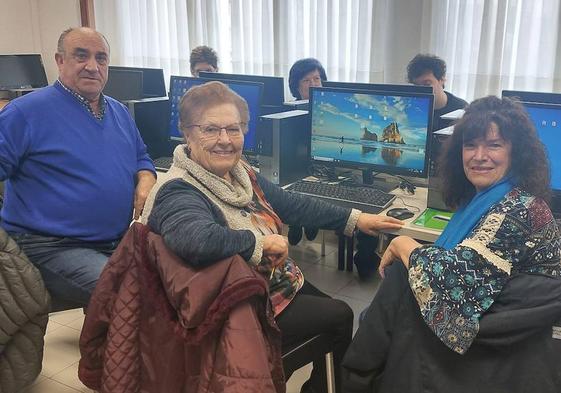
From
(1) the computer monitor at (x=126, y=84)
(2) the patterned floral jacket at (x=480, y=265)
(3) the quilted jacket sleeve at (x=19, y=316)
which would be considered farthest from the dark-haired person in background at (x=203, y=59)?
(2) the patterned floral jacket at (x=480, y=265)

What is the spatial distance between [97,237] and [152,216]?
0.82 metres

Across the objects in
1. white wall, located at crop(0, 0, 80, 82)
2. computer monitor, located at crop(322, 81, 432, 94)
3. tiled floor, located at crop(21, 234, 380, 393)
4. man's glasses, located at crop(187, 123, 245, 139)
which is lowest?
tiled floor, located at crop(21, 234, 380, 393)

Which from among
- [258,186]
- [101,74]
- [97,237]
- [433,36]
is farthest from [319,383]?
[433,36]

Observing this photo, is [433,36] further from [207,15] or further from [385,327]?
[385,327]

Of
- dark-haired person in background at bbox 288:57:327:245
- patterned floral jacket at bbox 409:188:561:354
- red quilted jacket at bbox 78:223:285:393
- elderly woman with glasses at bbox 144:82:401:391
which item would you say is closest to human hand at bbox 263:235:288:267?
elderly woman with glasses at bbox 144:82:401:391

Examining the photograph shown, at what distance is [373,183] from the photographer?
2586 mm

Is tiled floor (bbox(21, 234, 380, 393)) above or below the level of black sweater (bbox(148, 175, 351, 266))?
below

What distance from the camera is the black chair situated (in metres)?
1.64

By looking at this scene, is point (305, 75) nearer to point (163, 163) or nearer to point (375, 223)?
point (163, 163)

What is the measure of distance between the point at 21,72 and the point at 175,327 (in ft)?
17.3

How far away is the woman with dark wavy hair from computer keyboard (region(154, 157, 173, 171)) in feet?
6.03

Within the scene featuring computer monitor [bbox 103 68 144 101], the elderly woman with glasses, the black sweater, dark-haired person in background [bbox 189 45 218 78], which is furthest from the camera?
dark-haired person in background [bbox 189 45 218 78]

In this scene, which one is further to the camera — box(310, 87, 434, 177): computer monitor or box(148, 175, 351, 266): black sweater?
box(310, 87, 434, 177): computer monitor

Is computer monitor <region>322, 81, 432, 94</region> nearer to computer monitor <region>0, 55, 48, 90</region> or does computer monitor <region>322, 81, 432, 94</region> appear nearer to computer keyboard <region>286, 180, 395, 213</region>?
computer keyboard <region>286, 180, 395, 213</region>
